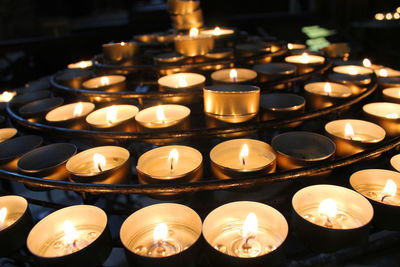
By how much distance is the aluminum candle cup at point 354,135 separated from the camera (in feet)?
4.10

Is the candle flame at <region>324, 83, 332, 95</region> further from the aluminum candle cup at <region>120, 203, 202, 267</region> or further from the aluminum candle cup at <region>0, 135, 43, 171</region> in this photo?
the aluminum candle cup at <region>0, 135, 43, 171</region>

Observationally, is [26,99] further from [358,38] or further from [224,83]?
[358,38]

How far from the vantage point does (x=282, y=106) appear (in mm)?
1812

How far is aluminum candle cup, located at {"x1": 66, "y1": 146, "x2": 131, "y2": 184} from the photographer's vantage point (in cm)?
116

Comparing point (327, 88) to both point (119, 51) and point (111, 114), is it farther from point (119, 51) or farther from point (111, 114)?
point (119, 51)

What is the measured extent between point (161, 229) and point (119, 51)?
1.56 meters

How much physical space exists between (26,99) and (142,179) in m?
1.59

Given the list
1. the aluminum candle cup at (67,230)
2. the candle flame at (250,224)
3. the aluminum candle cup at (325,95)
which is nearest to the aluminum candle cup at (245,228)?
the candle flame at (250,224)

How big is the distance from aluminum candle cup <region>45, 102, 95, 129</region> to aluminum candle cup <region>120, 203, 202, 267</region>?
2.69ft

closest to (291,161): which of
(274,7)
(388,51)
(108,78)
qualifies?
(108,78)

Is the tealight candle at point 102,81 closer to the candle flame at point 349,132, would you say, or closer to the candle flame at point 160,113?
the candle flame at point 160,113

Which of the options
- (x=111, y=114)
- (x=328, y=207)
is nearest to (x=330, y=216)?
(x=328, y=207)

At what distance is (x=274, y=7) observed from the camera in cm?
909

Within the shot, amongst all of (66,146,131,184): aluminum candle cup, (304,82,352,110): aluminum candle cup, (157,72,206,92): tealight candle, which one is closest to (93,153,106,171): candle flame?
(66,146,131,184): aluminum candle cup
